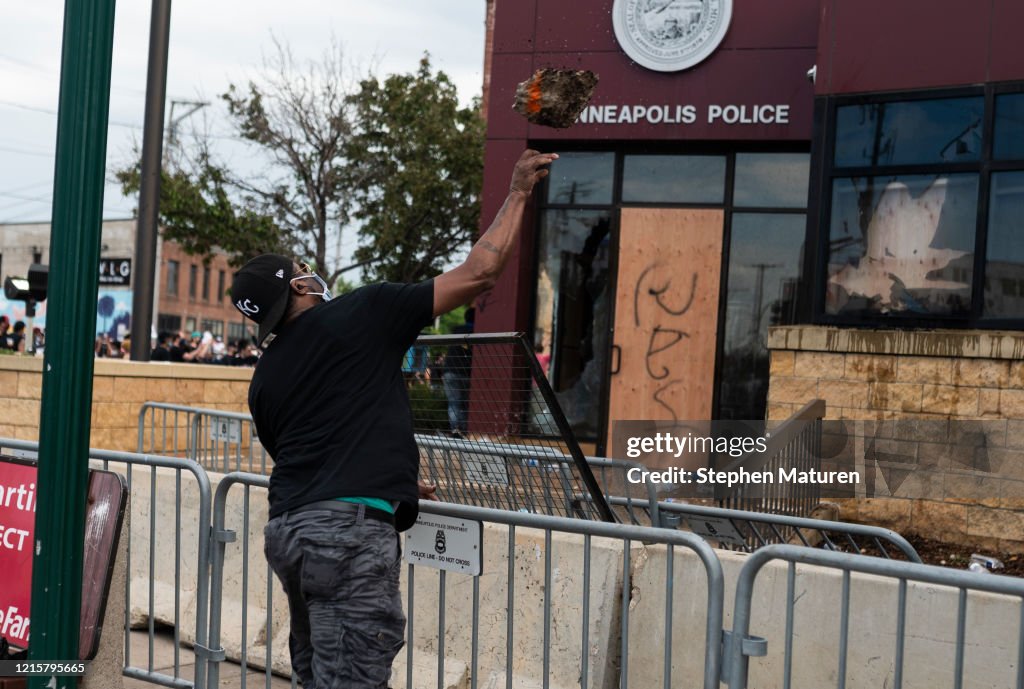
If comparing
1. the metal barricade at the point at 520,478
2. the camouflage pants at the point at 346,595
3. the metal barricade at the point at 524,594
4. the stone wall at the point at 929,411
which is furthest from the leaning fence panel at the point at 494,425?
the stone wall at the point at 929,411

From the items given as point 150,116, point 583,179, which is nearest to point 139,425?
point 150,116

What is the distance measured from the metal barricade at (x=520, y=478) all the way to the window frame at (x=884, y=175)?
3922 millimetres

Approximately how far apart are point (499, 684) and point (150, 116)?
347 inches

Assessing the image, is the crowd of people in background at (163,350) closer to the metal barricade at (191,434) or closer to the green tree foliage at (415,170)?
the green tree foliage at (415,170)

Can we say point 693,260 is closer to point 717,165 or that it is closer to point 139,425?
point 717,165

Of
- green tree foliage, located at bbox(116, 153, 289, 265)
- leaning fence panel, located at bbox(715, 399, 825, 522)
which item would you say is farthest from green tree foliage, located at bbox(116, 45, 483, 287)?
leaning fence panel, located at bbox(715, 399, 825, 522)

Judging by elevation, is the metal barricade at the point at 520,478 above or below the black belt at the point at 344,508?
below

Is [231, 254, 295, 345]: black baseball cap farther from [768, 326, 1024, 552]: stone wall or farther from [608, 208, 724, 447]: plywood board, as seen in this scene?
[608, 208, 724, 447]: plywood board

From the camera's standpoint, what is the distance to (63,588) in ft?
11.4

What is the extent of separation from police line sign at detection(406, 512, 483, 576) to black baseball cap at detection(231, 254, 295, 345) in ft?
3.51

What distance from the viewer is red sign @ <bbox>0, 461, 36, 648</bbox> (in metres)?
4.98

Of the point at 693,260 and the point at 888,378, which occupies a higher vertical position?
the point at 693,260

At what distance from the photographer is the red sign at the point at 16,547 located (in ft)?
16.3

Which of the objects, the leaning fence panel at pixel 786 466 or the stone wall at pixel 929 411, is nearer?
the leaning fence panel at pixel 786 466
